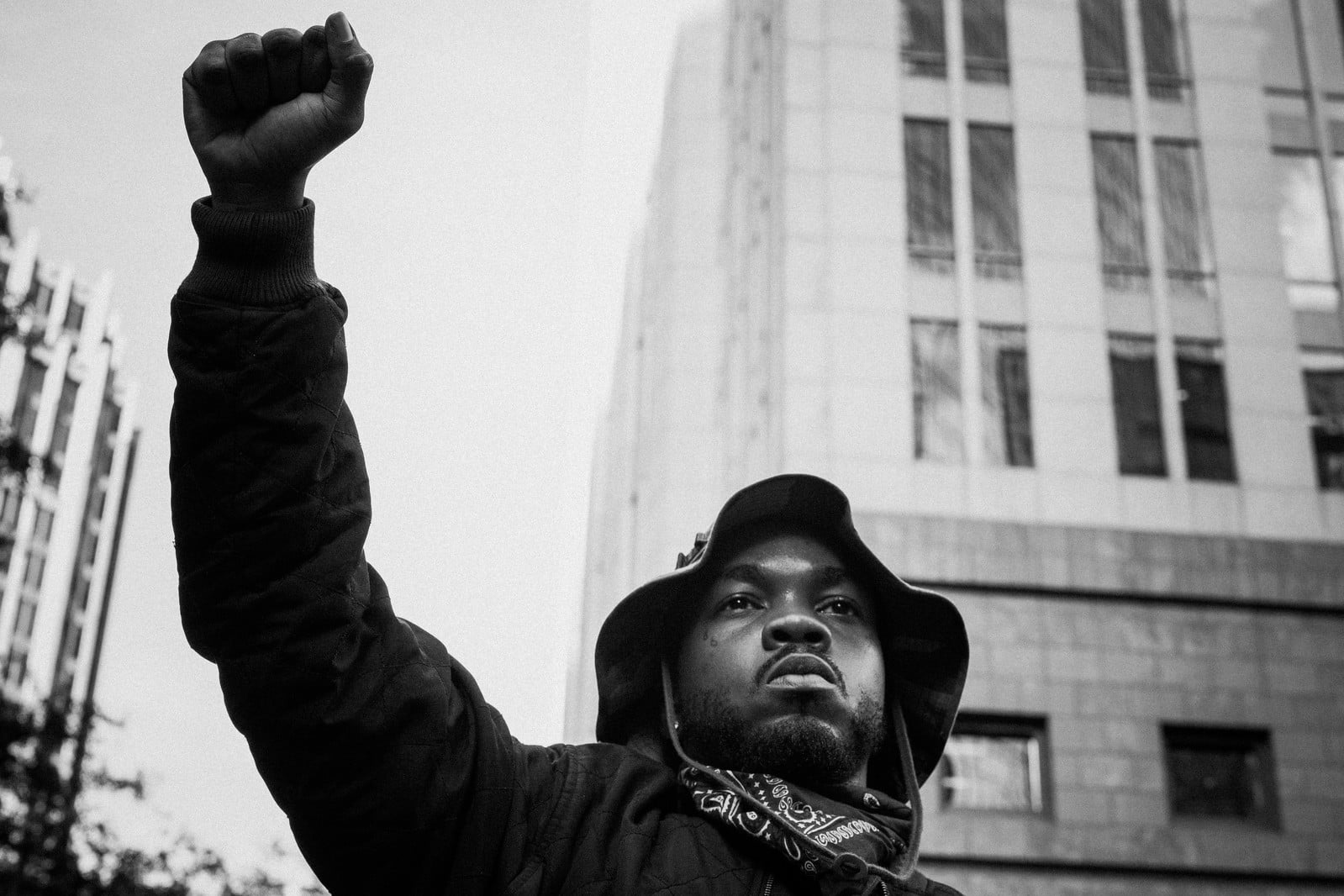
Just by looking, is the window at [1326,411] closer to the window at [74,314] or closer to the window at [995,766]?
the window at [995,766]

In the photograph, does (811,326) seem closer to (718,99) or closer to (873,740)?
(718,99)

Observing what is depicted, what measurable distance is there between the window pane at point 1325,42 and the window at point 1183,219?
2.21m

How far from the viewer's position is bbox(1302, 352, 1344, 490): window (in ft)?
57.4

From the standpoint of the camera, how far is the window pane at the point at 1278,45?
1972cm

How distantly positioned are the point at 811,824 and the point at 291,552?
3.35 feet

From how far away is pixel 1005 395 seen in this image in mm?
17672

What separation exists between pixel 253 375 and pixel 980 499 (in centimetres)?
1560

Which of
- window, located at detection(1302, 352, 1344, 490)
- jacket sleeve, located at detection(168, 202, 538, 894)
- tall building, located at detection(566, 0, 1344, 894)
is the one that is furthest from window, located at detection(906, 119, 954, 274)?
jacket sleeve, located at detection(168, 202, 538, 894)

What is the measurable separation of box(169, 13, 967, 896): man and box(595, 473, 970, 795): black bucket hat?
0.05 meters

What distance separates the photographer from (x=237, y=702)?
2.09m

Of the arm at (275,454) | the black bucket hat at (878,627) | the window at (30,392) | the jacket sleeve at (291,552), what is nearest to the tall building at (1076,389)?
the black bucket hat at (878,627)

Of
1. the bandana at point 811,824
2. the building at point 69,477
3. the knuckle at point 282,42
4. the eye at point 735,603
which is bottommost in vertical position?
the bandana at point 811,824

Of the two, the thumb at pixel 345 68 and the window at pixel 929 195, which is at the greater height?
the window at pixel 929 195

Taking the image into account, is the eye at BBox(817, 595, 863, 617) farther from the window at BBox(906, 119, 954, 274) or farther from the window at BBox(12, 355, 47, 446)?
the window at BBox(12, 355, 47, 446)
